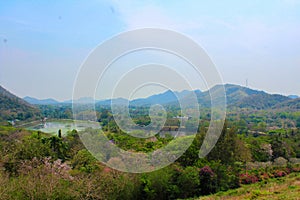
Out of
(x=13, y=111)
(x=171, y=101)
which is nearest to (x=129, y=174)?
(x=171, y=101)

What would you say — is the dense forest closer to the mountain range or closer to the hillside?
the mountain range

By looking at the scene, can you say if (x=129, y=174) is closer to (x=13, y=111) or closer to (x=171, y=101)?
(x=171, y=101)

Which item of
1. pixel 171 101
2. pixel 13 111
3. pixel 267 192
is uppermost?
pixel 171 101

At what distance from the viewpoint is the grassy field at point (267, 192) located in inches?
335

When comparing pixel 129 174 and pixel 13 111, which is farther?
pixel 13 111

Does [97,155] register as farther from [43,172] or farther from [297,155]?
[297,155]

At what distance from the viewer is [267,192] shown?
31.4 ft

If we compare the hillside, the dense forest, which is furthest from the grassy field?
the hillside

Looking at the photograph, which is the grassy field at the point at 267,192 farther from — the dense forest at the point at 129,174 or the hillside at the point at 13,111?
the hillside at the point at 13,111

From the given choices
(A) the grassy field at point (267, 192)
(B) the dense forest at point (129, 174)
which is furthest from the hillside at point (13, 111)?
(A) the grassy field at point (267, 192)

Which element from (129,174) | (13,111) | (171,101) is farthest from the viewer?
(13,111)

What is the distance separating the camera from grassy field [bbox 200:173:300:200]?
851 cm

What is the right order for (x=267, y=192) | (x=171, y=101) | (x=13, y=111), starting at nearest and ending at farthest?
(x=171, y=101) < (x=267, y=192) < (x=13, y=111)

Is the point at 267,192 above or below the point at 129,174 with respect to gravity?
below
